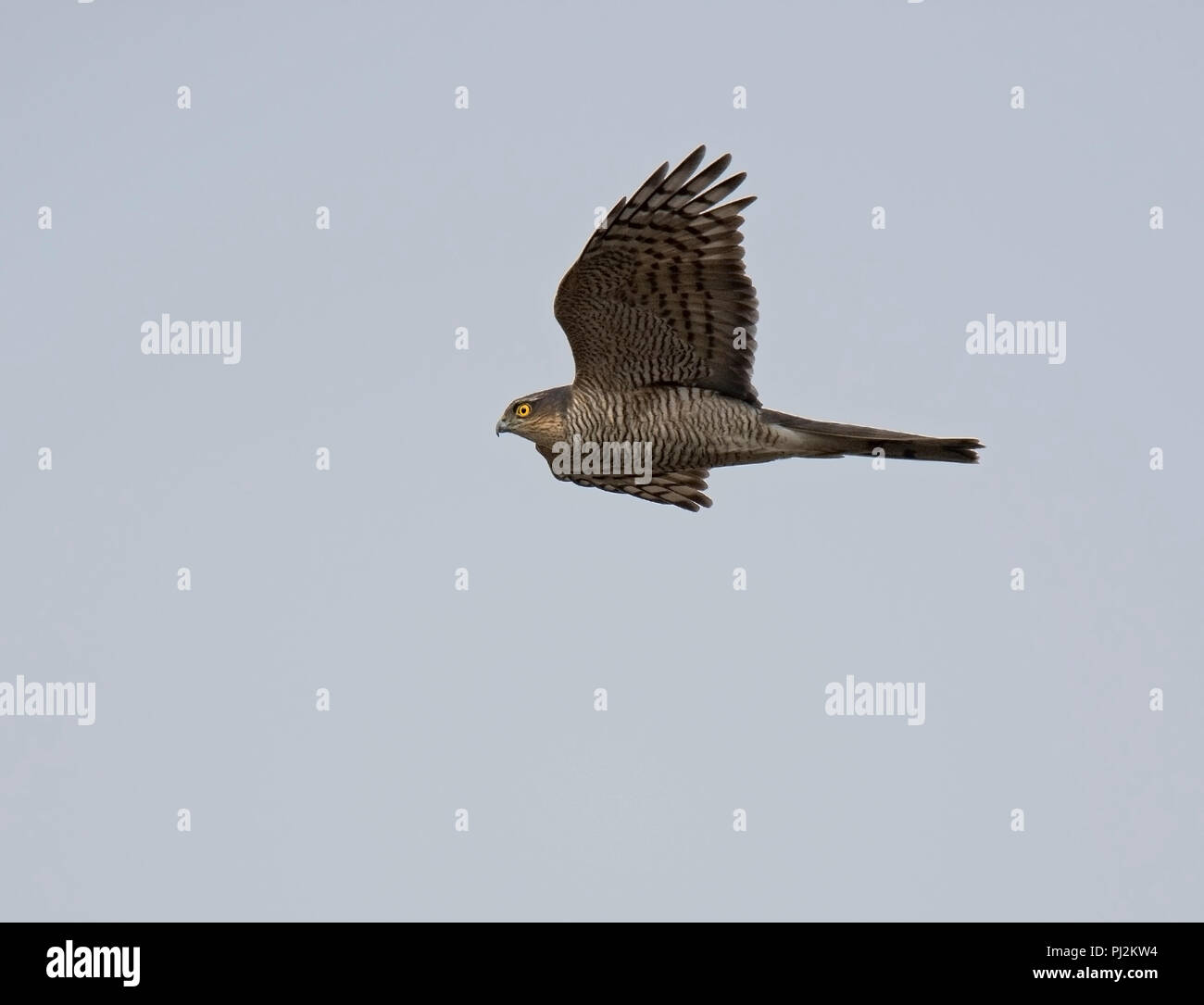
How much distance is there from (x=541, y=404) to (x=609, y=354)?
76 centimetres

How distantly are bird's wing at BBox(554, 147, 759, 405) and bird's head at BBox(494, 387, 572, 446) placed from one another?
0.85 feet

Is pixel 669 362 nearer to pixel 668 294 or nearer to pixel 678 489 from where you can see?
pixel 668 294

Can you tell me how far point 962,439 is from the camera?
13.0 meters

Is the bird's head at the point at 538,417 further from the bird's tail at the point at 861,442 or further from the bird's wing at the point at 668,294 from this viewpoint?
the bird's tail at the point at 861,442

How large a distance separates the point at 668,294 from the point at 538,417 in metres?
1.53

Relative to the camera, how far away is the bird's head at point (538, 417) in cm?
1387

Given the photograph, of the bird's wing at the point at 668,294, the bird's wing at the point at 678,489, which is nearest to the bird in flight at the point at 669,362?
the bird's wing at the point at 668,294

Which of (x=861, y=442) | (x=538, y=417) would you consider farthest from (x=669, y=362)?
(x=861, y=442)

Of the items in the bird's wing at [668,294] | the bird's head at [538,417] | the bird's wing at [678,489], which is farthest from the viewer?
the bird's wing at [678,489]

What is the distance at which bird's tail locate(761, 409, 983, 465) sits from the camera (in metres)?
13.0

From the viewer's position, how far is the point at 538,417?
13.9m

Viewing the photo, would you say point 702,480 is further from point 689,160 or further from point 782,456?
point 689,160

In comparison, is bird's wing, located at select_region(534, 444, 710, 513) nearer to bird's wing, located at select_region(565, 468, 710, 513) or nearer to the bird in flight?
bird's wing, located at select_region(565, 468, 710, 513)
